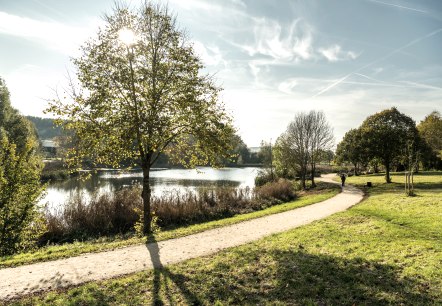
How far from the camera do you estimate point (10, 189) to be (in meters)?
12.1

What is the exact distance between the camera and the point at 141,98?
43.8 ft

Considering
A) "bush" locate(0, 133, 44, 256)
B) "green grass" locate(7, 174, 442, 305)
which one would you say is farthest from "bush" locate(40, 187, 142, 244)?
"green grass" locate(7, 174, 442, 305)

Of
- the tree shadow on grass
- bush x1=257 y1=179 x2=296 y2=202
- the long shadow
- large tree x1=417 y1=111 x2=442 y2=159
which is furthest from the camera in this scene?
large tree x1=417 y1=111 x2=442 y2=159

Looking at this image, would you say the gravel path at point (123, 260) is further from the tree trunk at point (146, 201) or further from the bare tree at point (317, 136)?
the bare tree at point (317, 136)

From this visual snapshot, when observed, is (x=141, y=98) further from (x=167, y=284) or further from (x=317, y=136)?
(x=317, y=136)

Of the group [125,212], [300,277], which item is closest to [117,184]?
[125,212]

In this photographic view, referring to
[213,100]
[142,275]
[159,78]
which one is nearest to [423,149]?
[213,100]

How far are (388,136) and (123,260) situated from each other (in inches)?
1353

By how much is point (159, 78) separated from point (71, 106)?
3.86 m

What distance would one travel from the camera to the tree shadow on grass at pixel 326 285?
6.83m

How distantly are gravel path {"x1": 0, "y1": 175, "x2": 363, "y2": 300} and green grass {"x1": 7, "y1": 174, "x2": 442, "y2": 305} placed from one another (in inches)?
30.0

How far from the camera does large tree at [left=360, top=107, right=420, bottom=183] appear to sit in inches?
1357

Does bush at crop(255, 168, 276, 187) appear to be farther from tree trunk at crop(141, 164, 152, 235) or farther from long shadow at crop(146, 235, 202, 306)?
long shadow at crop(146, 235, 202, 306)

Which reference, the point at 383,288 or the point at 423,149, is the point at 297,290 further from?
the point at 423,149
